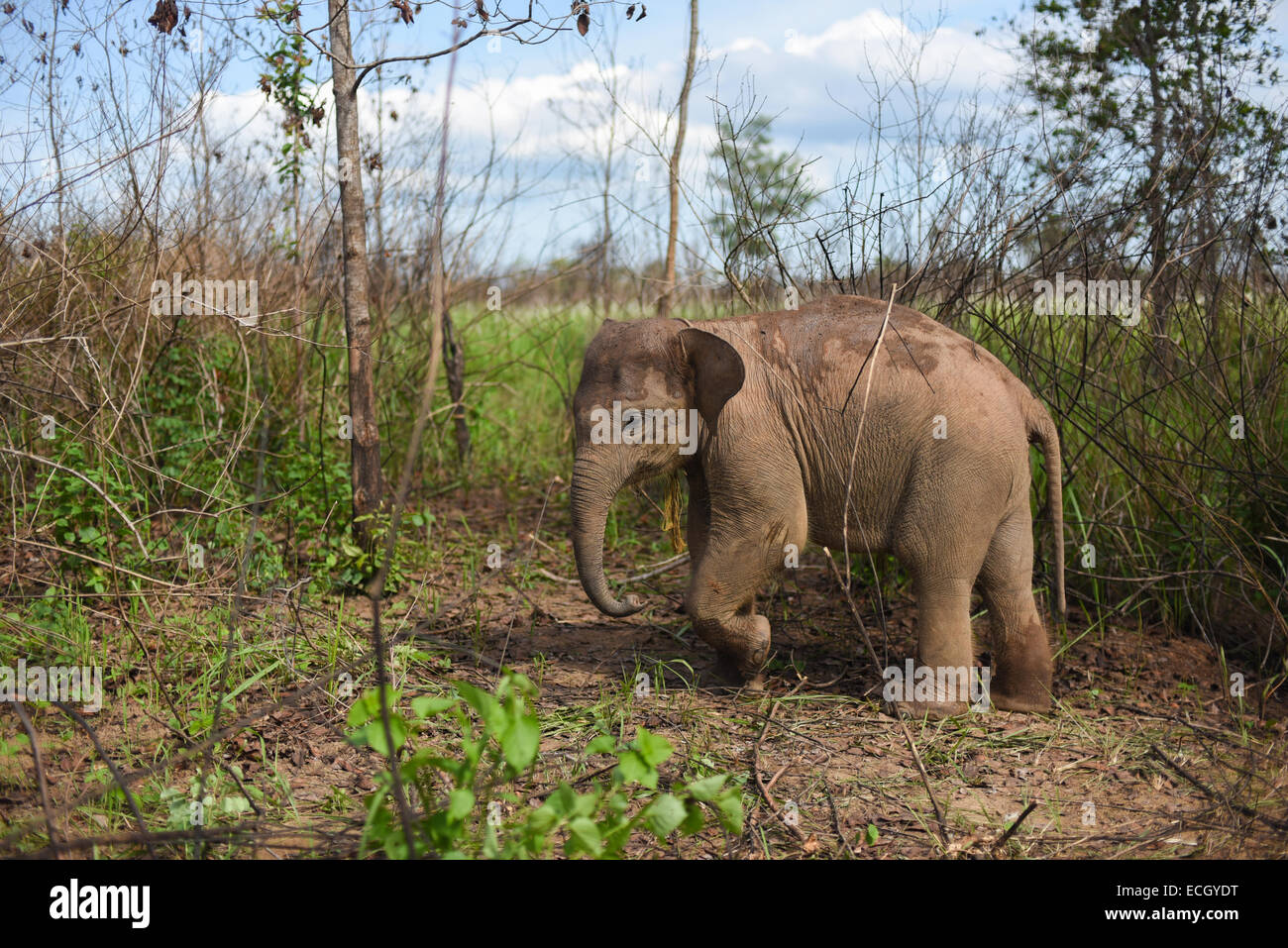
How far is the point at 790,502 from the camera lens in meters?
4.94

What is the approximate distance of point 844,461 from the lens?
5020 mm

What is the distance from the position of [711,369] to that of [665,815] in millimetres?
2506

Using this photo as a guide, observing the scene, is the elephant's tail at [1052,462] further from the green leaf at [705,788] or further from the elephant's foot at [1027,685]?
the green leaf at [705,788]

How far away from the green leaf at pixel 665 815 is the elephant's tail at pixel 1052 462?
290 centimetres

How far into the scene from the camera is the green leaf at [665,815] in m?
2.77

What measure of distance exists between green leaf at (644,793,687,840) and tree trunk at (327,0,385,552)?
354cm

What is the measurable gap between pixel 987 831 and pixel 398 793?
2388 mm

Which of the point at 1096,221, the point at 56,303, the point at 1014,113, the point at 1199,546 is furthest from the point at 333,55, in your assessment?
the point at 1199,546

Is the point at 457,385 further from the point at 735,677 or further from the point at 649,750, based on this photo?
the point at 649,750

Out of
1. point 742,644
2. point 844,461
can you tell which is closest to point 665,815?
point 742,644

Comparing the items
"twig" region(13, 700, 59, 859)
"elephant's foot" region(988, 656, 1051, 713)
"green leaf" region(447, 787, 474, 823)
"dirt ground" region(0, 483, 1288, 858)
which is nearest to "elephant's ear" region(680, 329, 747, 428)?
"dirt ground" region(0, 483, 1288, 858)

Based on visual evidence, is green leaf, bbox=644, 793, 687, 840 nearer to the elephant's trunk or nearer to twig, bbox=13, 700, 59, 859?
twig, bbox=13, 700, 59, 859
